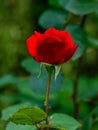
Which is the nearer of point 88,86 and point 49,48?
point 49,48

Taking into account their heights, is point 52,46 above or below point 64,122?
above

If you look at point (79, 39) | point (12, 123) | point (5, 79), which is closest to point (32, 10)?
point (5, 79)

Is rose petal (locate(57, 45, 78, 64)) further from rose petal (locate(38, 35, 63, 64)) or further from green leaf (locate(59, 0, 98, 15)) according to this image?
green leaf (locate(59, 0, 98, 15))

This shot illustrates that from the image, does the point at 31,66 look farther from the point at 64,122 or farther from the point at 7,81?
the point at 64,122

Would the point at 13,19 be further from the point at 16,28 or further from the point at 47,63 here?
the point at 47,63

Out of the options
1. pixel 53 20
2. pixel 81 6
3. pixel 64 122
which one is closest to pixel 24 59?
pixel 53 20

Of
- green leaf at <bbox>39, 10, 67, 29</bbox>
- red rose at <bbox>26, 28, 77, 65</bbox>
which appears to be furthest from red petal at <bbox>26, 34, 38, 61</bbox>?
green leaf at <bbox>39, 10, 67, 29</bbox>

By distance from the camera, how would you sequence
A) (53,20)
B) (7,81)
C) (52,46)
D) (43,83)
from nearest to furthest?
(52,46) < (43,83) < (53,20) < (7,81)
